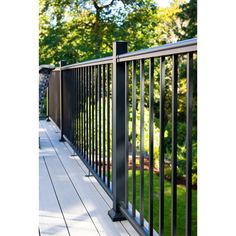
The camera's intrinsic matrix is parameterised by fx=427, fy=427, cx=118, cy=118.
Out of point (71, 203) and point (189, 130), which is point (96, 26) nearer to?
point (71, 203)

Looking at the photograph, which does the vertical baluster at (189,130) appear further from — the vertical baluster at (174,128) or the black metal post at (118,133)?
the black metal post at (118,133)

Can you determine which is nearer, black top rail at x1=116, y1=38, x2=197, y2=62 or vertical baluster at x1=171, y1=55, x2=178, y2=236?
black top rail at x1=116, y1=38, x2=197, y2=62

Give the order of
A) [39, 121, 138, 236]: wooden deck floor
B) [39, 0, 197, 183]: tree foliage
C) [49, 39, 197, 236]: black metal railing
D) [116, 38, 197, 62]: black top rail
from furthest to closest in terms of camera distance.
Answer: [39, 0, 197, 183]: tree foliage
[39, 121, 138, 236]: wooden deck floor
[49, 39, 197, 236]: black metal railing
[116, 38, 197, 62]: black top rail

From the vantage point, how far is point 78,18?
531 inches

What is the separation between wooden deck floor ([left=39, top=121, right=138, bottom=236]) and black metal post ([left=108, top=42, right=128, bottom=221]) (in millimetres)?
130

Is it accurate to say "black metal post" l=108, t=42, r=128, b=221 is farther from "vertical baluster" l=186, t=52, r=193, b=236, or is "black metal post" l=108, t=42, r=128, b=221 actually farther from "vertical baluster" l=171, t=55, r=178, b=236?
"vertical baluster" l=186, t=52, r=193, b=236

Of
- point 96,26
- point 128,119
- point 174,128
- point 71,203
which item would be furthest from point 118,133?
point 96,26

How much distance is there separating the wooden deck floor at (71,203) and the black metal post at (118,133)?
0.13m

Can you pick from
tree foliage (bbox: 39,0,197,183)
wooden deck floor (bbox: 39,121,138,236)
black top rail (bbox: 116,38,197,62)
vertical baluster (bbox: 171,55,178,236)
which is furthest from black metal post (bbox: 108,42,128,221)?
tree foliage (bbox: 39,0,197,183)

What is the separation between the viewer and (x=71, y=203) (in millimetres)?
2715

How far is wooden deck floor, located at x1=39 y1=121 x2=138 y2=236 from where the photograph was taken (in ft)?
7.41

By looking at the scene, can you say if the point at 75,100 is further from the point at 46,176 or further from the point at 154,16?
the point at 154,16
